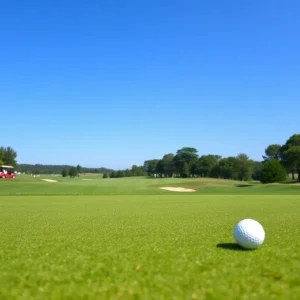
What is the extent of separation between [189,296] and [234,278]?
3.03 ft

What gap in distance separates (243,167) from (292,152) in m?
41.2

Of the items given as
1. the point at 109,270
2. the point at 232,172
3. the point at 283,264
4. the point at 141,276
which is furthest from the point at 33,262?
the point at 232,172

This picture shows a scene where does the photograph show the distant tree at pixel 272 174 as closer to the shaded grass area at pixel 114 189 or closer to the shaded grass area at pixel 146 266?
the shaded grass area at pixel 114 189

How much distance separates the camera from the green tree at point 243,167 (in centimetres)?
10931

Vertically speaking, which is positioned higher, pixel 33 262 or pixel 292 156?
pixel 292 156

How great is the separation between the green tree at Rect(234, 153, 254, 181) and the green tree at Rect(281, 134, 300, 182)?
32293 mm

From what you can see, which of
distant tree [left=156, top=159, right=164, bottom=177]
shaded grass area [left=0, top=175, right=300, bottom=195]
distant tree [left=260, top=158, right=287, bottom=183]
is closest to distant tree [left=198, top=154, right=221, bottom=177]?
distant tree [left=156, top=159, right=164, bottom=177]

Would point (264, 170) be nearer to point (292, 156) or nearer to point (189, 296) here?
point (292, 156)

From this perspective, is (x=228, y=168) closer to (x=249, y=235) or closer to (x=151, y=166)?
(x=151, y=166)

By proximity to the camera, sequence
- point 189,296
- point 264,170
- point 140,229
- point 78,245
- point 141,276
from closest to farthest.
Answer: point 189,296, point 141,276, point 78,245, point 140,229, point 264,170

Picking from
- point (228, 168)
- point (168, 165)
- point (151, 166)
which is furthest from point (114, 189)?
point (151, 166)

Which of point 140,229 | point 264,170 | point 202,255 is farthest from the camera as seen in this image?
point 264,170

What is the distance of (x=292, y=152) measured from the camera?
226 feet

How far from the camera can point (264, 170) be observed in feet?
219
